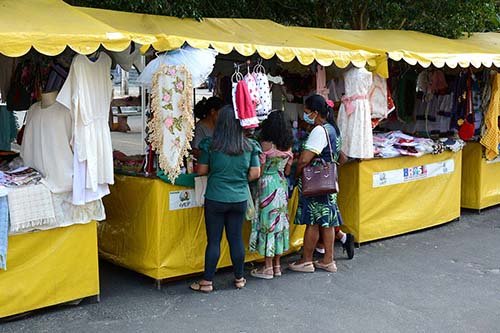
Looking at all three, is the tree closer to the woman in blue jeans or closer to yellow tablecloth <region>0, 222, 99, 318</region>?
the woman in blue jeans

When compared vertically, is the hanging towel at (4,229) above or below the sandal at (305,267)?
above

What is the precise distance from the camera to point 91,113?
479 centimetres

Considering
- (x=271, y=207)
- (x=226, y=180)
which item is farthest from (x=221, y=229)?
(x=271, y=207)

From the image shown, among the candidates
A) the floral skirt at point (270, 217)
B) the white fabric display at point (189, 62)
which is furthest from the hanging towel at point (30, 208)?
the floral skirt at point (270, 217)

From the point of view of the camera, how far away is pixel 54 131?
15.8 ft

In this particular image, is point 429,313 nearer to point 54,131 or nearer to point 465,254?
point 465,254

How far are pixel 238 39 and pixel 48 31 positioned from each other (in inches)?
76.4

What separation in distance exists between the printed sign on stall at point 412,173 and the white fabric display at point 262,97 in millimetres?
1950

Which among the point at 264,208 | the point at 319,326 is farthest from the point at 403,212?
the point at 319,326

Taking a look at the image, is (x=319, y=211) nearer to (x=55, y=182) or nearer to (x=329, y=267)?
(x=329, y=267)

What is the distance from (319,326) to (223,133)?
171 centimetres

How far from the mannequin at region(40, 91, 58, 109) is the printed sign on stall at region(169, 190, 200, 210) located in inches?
49.5

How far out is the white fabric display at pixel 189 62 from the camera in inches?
199

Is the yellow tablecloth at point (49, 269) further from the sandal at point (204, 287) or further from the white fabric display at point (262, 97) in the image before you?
the white fabric display at point (262, 97)
